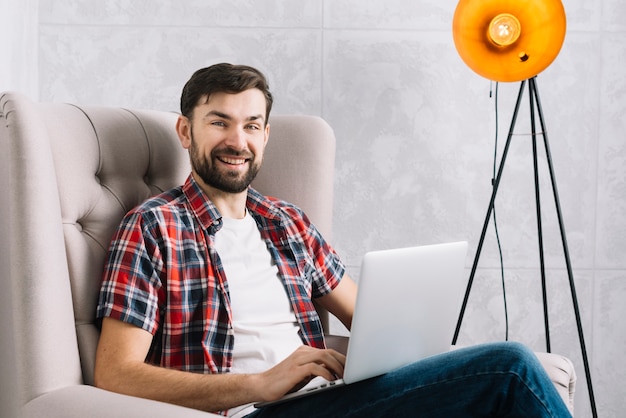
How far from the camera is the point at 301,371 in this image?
1235 mm

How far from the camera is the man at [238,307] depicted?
126 centimetres

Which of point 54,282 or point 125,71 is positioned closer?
point 54,282

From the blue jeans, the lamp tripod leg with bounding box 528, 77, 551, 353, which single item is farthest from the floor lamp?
the blue jeans

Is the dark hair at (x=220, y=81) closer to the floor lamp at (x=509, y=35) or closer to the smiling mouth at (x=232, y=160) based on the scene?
the smiling mouth at (x=232, y=160)

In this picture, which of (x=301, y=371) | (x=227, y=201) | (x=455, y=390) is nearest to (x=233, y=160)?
(x=227, y=201)

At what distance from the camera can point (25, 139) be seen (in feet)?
4.29

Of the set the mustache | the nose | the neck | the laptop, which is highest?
the nose

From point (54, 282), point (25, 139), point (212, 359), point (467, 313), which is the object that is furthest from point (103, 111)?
point (467, 313)

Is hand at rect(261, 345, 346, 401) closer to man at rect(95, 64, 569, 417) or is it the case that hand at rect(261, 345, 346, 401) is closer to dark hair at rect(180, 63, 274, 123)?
man at rect(95, 64, 569, 417)

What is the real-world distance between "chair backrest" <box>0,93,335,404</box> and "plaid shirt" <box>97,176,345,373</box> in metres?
0.08

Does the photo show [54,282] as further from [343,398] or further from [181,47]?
[181,47]

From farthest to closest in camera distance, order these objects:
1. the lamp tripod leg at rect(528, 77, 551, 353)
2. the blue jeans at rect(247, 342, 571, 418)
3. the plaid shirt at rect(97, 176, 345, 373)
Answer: the lamp tripod leg at rect(528, 77, 551, 353) < the plaid shirt at rect(97, 176, 345, 373) < the blue jeans at rect(247, 342, 571, 418)

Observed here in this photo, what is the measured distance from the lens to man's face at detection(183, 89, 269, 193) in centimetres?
170

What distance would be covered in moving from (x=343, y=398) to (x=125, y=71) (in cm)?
160
